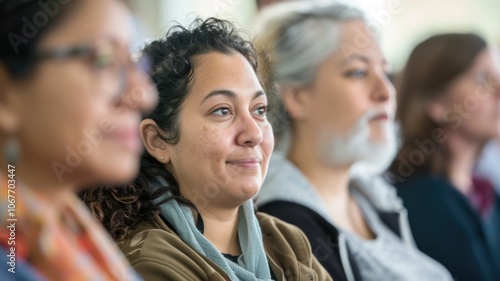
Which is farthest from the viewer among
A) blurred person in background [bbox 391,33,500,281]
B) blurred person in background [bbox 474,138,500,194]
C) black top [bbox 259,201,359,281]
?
blurred person in background [bbox 474,138,500,194]

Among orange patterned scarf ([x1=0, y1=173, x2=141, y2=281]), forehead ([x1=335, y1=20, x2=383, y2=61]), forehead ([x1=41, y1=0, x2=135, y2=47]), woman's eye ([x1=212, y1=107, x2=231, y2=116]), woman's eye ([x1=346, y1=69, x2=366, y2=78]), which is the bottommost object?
orange patterned scarf ([x1=0, y1=173, x2=141, y2=281])

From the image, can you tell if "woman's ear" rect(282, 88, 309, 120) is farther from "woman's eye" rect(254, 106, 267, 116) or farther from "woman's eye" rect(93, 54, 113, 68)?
"woman's eye" rect(93, 54, 113, 68)

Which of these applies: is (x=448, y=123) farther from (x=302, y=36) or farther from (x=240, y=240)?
(x=240, y=240)

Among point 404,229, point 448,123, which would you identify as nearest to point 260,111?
point 404,229

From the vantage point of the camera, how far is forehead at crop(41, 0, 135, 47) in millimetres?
968

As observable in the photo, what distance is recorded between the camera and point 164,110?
5.53 ft

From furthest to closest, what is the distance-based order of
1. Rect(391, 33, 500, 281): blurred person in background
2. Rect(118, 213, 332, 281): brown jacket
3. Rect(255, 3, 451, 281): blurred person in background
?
Rect(391, 33, 500, 281): blurred person in background → Rect(255, 3, 451, 281): blurred person in background → Rect(118, 213, 332, 281): brown jacket

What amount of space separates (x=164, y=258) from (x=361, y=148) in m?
1.05

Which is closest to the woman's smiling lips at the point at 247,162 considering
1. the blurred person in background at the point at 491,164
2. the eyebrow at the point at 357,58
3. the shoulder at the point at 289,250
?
the shoulder at the point at 289,250

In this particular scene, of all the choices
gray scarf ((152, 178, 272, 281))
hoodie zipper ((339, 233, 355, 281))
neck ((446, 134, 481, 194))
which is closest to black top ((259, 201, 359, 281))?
hoodie zipper ((339, 233, 355, 281))

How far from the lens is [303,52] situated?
2479mm

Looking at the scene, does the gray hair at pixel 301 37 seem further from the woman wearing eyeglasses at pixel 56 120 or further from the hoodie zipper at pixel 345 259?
the woman wearing eyeglasses at pixel 56 120

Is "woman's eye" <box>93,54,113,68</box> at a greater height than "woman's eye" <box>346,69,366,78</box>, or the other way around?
"woman's eye" <box>346,69,366,78</box>

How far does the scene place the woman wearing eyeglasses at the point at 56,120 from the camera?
37.4 inches
